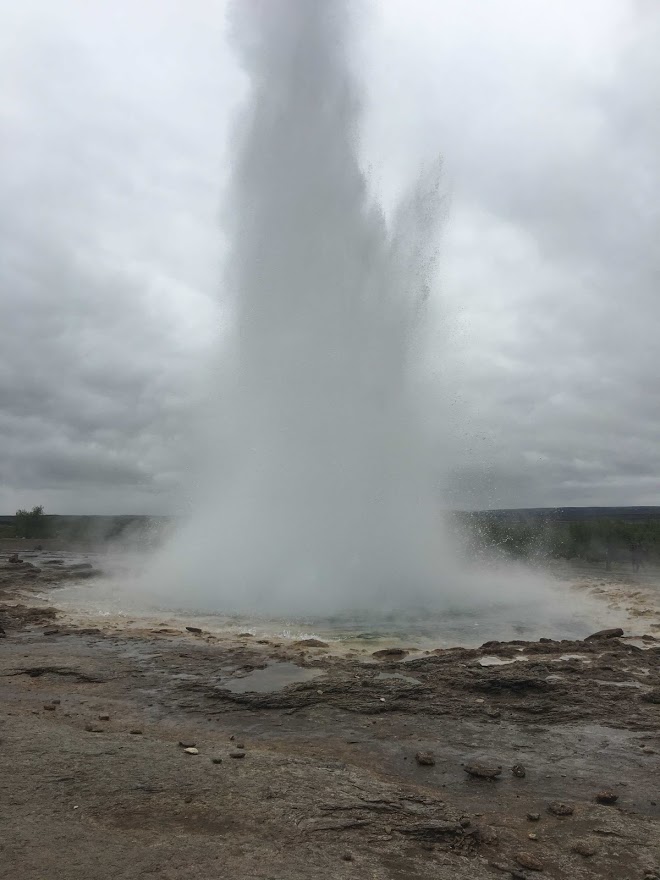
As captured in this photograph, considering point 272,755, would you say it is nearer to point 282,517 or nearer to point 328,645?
point 328,645

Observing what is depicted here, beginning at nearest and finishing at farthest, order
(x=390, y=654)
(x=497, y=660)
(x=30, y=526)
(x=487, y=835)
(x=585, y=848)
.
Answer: (x=585, y=848), (x=487, y=835), (x=497, y=660), (x=390, y=654), (x=30, y=526)

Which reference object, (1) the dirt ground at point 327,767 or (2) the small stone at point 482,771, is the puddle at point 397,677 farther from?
(2) the small stone at point 482,771

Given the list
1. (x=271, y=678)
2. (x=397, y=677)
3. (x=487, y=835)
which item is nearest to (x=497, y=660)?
(x=397, y=677)

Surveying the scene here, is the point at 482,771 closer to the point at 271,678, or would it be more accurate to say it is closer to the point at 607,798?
the point at 607,798

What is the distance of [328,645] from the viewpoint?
40.0ft

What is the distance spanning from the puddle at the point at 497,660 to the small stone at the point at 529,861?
6137 millimetres

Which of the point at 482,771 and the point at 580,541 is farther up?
the point at 580,541

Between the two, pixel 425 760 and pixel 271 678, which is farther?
pixel 271 678

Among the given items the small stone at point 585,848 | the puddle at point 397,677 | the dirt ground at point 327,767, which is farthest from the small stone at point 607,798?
the puddle at point 397,677

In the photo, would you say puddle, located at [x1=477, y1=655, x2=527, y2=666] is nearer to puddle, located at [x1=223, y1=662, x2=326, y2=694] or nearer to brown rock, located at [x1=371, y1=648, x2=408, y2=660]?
brown rock, located at [x1=371, y1=648, x2=408, y2=660]

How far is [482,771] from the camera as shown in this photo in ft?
19.3

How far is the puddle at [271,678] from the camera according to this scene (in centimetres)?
878

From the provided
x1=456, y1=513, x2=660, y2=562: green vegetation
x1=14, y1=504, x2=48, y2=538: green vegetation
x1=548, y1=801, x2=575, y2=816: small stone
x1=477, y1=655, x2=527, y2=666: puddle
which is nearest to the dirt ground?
x1=548, y1=801, x2=575, y2=816: small stone

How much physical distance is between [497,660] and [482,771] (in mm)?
5329
